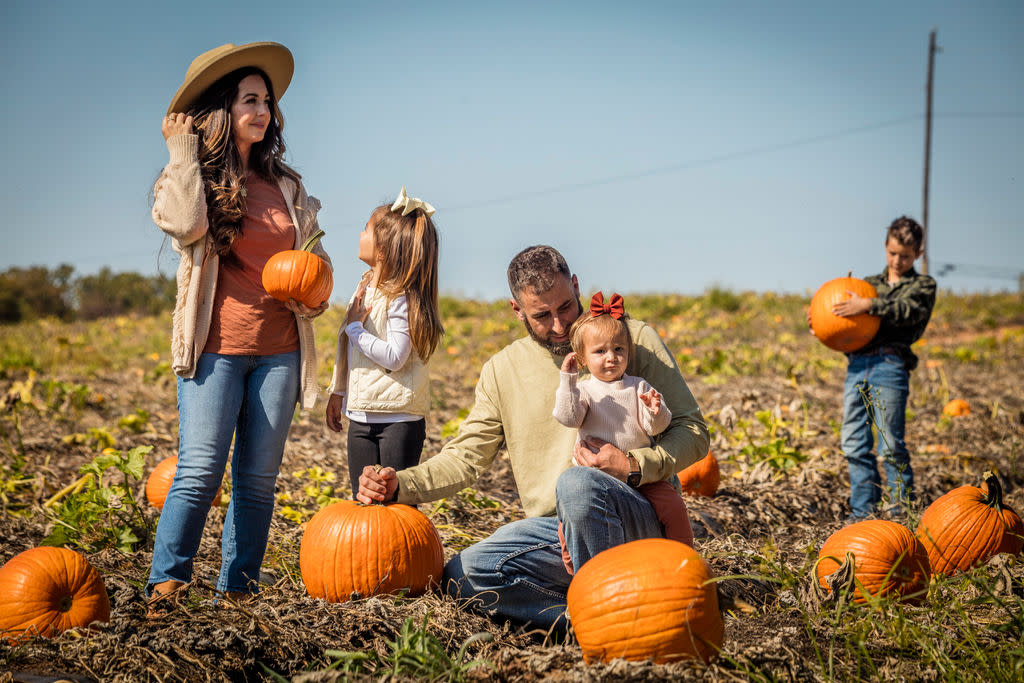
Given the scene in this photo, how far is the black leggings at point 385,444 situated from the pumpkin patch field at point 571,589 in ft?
1.49

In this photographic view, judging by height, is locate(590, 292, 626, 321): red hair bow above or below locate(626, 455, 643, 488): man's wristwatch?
above

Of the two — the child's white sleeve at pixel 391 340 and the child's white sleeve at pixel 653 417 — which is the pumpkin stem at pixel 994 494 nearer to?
the child's white sleeve at pixel 653 417

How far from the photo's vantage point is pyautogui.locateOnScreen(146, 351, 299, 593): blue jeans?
2.91 m

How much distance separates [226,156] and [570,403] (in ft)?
5.75

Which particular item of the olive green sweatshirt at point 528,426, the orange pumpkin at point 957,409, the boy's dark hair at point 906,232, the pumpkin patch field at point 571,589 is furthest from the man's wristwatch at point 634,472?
the orange pumpkin at point 957,409

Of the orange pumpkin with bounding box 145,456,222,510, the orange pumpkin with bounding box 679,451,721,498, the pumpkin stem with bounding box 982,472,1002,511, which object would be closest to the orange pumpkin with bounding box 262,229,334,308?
the orange pumpkin with bounding box 145,456,222,510

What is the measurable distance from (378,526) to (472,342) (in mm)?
8723

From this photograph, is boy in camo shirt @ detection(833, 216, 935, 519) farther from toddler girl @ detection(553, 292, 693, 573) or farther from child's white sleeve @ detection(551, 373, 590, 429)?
child's white sleeve @ detection(551, 373, 590, 429)

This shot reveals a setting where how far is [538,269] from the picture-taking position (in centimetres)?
271

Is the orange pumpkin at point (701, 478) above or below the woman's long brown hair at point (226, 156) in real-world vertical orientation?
below

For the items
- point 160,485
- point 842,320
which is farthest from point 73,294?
point 842,320

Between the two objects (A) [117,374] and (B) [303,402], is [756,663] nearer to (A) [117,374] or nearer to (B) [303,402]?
(B) [303,402]

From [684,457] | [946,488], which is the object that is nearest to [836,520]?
[946,488]

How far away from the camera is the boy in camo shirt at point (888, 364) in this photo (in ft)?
14.3
